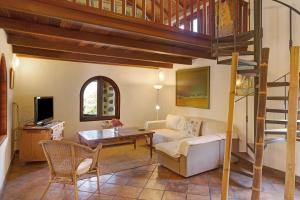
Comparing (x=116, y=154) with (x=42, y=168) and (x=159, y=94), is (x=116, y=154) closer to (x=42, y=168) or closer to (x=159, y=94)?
(x=42, y=168)

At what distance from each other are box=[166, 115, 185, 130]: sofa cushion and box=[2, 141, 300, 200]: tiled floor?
68.1 inches

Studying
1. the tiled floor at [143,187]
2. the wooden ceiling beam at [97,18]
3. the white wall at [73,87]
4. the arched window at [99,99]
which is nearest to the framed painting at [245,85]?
the wooden ceiling beam at [97,18]

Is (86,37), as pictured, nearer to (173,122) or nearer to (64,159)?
(64,159)

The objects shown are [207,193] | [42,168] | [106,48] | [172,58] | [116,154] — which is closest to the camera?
[207,193]

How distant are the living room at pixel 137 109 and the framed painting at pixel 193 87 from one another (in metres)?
0.10

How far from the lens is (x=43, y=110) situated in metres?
4.55

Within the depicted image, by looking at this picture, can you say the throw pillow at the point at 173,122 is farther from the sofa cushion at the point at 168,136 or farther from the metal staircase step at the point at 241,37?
the metal staircase step at the point at 241,37

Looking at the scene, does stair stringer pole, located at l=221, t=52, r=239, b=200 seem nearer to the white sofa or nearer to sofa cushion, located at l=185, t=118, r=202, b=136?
the white sofa

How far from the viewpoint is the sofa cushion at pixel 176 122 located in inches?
210

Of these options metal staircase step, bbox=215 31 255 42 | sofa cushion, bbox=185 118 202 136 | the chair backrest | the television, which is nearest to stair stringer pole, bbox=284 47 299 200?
metal staircase step, bbox=215 31 255 42

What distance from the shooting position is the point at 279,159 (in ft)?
11.9

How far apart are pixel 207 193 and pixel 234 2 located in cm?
291

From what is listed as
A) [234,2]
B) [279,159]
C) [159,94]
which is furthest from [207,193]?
[159,94]

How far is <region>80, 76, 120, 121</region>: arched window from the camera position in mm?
5914
